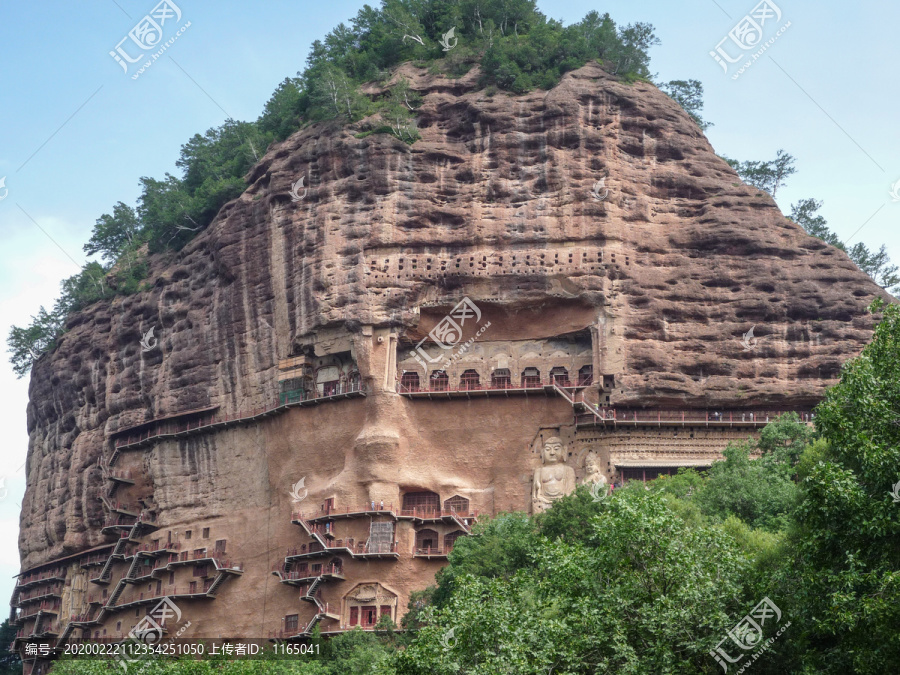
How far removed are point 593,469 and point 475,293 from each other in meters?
8.47

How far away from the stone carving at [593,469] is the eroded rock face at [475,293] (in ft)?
3.76

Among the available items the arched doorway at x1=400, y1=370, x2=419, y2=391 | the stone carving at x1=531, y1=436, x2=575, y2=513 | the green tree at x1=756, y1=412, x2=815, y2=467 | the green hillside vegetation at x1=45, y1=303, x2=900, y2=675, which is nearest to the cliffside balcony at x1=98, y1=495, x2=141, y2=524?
the arched doorway at x1=400, y1=370, x2=419, y2=391

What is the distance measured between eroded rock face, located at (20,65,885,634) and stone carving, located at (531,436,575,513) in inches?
19.1

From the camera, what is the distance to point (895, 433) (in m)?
22.6

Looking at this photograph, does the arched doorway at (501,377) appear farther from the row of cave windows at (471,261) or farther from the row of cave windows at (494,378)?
the row of cave windows at (471,261)

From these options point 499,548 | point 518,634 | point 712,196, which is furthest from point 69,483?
point 518,634

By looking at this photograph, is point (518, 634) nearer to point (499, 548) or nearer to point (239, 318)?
point (499, 548)

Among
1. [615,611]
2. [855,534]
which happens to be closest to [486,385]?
[615,611]

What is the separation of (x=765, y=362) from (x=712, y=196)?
7.78 m

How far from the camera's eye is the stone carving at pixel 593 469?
45.5 meters

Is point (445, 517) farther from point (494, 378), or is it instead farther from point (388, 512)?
point (494, 378)

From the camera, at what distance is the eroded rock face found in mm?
47062

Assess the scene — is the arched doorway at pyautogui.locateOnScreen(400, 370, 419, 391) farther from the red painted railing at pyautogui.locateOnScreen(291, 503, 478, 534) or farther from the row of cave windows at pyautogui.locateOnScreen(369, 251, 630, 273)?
the red painted railing at pyautogui.locateOnScreen(291, 503, 478, 534)

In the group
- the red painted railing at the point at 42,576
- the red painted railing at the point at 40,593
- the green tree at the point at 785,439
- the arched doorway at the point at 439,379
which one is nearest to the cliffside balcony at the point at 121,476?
the red painted railing at the point at 42,576
